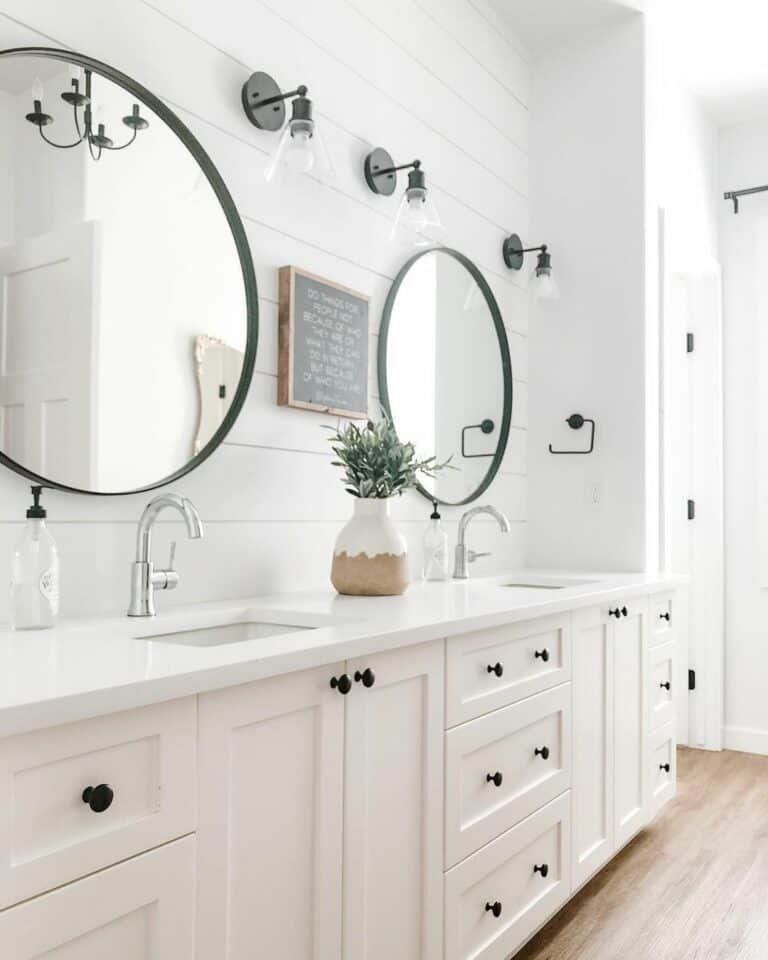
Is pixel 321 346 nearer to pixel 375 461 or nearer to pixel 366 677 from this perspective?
pixel 375 461

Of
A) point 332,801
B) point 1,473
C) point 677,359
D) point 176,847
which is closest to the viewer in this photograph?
point 176,847

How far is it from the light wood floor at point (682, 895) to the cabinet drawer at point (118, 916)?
1.21 meters

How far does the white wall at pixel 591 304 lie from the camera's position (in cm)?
306

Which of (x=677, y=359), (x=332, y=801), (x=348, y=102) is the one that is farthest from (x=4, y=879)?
(x=677, y=359)

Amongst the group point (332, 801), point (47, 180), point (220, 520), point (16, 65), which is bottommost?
point (332, 801)

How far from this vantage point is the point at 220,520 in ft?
6.31

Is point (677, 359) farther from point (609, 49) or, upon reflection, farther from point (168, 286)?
point (168, 286)

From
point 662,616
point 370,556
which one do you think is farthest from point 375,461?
point 662,616

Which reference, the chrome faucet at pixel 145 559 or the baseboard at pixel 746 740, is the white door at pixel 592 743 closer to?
the chrome faucet at pixel 145 559

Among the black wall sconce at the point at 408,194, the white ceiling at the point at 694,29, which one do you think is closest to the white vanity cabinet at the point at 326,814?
the black wall sconce at the point at 408,194

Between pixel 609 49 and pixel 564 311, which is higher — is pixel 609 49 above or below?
above

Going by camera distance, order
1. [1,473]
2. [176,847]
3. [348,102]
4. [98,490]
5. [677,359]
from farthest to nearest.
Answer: [677,359] → [348,102] → [98,490] → [1,473] → [176,847]

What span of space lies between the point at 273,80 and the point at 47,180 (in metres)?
0.75

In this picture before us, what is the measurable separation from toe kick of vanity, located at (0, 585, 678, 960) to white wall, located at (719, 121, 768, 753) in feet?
5.33
